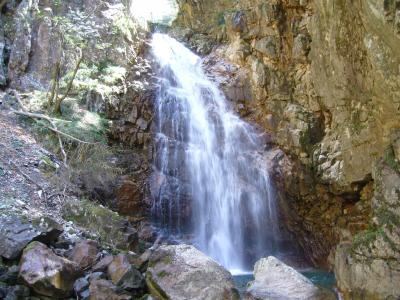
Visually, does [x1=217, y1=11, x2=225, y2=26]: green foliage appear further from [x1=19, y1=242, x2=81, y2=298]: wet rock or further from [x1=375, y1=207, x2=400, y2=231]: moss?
[x1=19, y1=242, x2=81, y2=298]: wet rock

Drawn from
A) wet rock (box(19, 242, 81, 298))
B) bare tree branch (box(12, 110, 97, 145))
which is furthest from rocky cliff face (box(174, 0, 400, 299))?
bare tree branch (box(12, 110, 97, 145))

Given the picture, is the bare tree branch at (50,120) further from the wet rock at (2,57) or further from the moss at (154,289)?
the moss at (154,289)

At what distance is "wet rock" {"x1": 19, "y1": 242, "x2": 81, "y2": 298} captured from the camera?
5598 mm

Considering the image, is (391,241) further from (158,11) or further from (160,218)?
(158,11)

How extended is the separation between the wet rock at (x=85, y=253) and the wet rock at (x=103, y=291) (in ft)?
1.85

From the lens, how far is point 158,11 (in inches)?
789

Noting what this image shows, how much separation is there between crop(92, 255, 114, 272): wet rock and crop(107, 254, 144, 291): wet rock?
7 cm

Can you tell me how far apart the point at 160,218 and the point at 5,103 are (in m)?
5.18

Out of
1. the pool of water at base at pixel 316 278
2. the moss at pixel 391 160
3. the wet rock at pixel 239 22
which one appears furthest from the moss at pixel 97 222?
the wet rock at pixel 239 22

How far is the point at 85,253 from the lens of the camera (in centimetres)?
648

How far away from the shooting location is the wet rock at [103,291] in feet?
18.6

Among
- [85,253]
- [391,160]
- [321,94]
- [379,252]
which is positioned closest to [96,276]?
[85,253]

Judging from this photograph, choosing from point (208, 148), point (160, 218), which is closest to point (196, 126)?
point (208, 148)

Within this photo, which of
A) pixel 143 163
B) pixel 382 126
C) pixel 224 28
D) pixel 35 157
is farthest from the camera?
pixel 224 28
